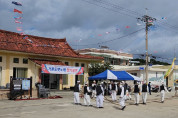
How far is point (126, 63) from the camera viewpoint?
54438 millimetres

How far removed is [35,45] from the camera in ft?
90.4

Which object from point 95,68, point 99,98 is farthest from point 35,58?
point 99,98

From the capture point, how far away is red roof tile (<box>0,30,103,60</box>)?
25.0 m

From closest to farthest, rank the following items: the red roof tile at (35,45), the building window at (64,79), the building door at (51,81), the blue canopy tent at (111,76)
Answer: the blue canopy tent at (111,76), the red roof tile at (35,45), the building door at (51,81), the building window at (64,79)

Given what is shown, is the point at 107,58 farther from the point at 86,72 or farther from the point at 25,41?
the point at 25,41

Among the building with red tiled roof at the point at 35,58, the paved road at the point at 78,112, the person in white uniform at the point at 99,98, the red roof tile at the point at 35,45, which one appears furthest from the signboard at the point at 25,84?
the person in white uniform at the point at 99,98

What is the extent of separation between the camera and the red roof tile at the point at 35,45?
2496 cm

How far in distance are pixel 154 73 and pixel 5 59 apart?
2585 centimetres

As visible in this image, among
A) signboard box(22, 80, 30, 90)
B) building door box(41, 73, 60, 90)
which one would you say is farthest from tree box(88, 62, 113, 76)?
signboard box(22, 80, 30, 90)

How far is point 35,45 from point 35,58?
1.88m

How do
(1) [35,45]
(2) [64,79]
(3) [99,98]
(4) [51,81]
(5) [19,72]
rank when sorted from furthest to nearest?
(2) [64,79] → (4) [51,81] → (1) [35,45] → (5) [19,72] → (3) [99,98]

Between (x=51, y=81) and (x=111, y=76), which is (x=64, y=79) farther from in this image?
(x=111, y=76)

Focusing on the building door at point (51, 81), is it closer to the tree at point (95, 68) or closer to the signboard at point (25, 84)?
the tree at point (95, 68)

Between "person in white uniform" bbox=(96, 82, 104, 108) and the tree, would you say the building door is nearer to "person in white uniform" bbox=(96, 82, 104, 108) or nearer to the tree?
the tree
